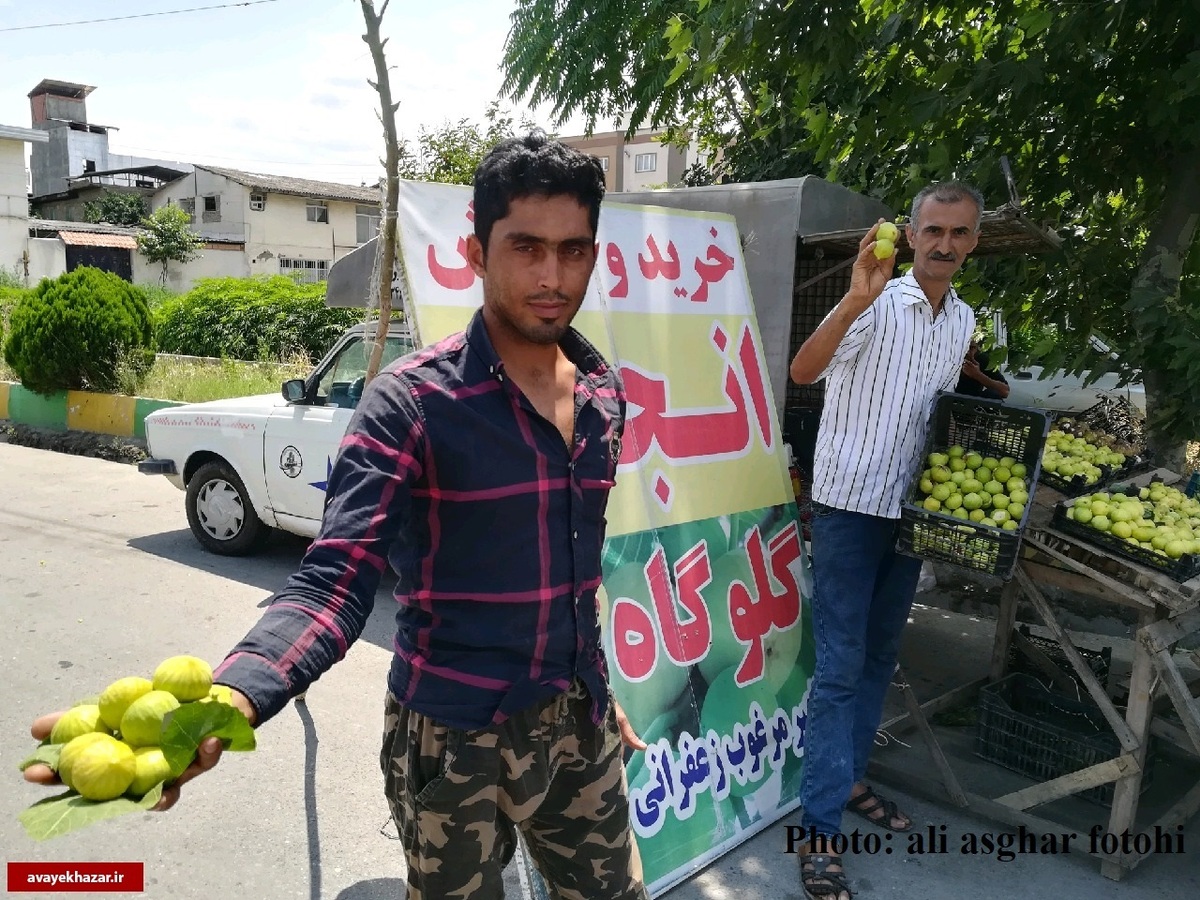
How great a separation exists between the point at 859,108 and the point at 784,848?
12.4 feet

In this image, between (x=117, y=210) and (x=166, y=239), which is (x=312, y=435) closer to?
(x=166, y=239)

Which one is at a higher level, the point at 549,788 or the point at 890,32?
the point at 890,32

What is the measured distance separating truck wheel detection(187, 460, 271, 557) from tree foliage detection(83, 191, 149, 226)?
1346 inches

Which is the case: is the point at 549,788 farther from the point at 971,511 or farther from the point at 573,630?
the point at 971,511

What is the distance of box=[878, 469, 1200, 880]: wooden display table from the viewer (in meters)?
2.96

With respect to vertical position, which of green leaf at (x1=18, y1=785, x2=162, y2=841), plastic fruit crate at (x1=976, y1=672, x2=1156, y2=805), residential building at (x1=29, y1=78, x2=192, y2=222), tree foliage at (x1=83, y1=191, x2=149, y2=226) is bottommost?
plastic fruit crate at (x1=976, y1=672, x2=1156, y2=805)

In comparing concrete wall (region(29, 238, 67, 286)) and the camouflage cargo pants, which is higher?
concrete wall (region(29, 238, 67, 286))

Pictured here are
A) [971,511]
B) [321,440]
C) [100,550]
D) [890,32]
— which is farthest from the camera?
[100,550]

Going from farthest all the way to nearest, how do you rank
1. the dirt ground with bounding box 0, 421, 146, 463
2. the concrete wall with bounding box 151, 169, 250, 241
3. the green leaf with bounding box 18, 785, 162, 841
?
the concrete wall with bounding box 151, 169, 250, 241 → the dirt ground with bounding box 0, 421, 146, 463 → the green leaf with bounding box 18, 785, 162, 841

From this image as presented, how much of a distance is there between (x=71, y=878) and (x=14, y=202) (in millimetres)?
32565

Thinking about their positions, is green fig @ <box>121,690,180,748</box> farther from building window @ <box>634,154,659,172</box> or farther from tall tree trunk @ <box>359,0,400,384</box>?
building window @ <box>634,154,659,172</box>

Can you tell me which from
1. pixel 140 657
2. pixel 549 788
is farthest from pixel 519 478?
pixel 140 657

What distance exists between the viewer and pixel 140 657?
4.69 meters

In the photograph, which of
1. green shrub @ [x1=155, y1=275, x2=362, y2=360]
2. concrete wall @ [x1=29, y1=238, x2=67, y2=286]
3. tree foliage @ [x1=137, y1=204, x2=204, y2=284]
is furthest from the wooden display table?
concrete wall @ [x1=29, y1=238, x2=67, y2=286]
